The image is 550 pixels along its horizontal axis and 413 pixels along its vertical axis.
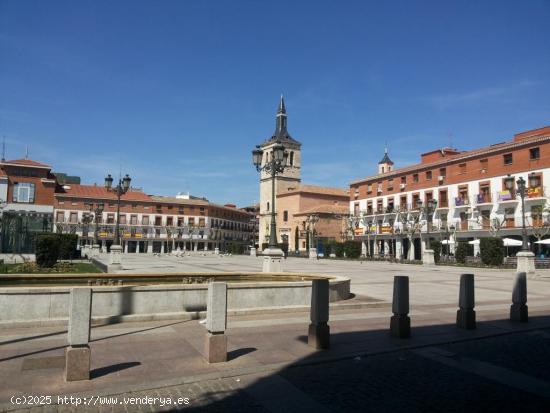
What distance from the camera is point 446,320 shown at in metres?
9.91

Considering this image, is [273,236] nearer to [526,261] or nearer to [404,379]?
[404,379]

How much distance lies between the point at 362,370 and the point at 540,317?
6.67 meters

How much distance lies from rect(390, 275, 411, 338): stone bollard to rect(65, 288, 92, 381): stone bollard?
192 inches

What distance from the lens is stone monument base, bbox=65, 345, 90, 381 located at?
523 centimetres

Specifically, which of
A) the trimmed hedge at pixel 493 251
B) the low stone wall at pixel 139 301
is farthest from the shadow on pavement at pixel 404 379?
the trimmed hedge at pixel 493 251

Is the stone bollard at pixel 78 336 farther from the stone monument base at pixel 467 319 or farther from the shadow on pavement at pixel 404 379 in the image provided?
the stone monument base at pixel 467 319

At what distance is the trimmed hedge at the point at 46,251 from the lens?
1916 cm

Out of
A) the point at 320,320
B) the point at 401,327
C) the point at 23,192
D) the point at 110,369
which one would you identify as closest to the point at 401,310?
the point at 401,327

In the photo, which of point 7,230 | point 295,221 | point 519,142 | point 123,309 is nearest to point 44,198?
point 7,230

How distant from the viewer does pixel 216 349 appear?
240 inches

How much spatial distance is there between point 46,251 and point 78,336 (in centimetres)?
1571

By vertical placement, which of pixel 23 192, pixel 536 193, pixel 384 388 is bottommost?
pixel 384 388

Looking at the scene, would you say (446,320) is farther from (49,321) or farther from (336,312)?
(49,321)

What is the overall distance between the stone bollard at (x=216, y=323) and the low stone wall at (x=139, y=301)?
3396 millimetres
